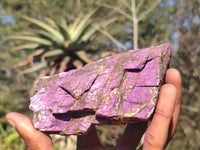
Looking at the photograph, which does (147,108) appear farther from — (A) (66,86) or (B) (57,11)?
(B) (57,11)

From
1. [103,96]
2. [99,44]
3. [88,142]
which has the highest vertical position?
[99,44]

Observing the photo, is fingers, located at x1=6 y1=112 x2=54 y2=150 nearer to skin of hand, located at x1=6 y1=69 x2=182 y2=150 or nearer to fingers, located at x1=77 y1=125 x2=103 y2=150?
skin of hand, located at x1=6 y1=69 x2=182 y2=150

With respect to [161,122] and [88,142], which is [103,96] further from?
[88,142]

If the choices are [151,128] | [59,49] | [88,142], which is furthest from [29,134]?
[59,49]

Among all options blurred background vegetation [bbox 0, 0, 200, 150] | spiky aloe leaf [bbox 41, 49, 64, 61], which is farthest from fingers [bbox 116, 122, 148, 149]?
spiky aloe leaf [bbox 41, 49, 64, 61]

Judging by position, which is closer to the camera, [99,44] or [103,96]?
[103,96]

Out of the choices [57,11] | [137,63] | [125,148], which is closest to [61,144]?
[125,148]

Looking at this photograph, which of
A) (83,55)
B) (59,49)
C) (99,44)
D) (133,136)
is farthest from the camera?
(99,44)
